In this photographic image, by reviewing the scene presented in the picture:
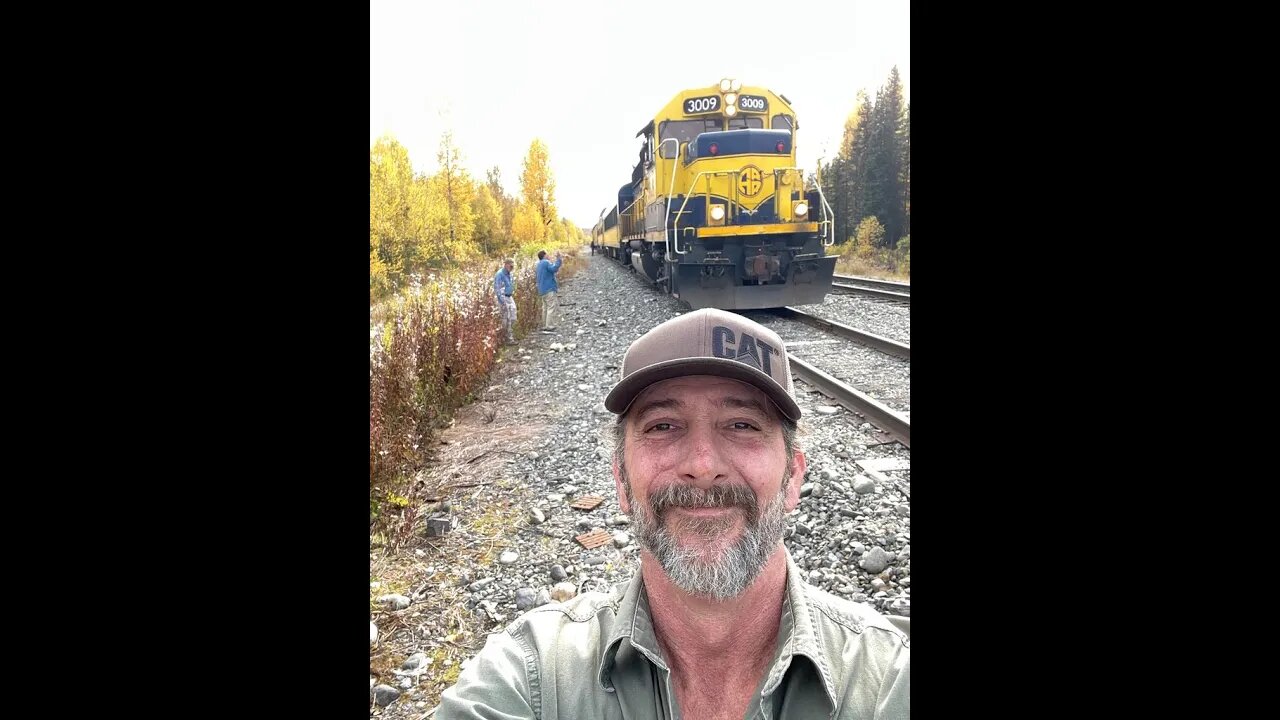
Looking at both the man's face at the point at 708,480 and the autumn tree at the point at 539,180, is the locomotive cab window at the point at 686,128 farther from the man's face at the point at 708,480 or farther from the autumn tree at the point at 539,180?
the autumn tree at the point at 539,180

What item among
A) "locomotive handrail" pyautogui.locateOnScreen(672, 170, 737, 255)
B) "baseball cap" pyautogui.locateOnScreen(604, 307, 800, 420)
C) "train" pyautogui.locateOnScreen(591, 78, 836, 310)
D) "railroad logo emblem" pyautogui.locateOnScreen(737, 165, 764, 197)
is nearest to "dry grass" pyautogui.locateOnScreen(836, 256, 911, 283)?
"train" pyautogui.locateOnScreen(591, 78, 836, 310)

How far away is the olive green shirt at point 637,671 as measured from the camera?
54.9 inches

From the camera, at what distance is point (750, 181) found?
36.0 ft

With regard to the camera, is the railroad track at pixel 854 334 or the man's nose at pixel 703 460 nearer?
the man's nose at pixel 703 460

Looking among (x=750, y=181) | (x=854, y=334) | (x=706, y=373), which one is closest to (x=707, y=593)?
(x=706, y=373)

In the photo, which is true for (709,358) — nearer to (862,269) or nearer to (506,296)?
(506,296)

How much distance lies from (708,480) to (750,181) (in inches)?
393

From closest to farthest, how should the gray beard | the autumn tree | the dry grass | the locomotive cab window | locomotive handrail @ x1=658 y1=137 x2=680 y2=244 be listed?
the gray beard, locomotive handrail @ x1=658 y1=137 x2=680 y2=244, the locomotive cab window, the dry grass, the autumn tree

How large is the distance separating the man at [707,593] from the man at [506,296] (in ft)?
29.3

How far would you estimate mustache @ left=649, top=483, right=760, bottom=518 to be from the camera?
1.62 metres

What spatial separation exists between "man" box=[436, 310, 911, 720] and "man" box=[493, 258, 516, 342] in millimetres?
8944

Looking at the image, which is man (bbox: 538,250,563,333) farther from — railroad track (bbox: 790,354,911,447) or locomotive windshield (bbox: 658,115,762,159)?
railroad track (bbox: 790,354,911,447)

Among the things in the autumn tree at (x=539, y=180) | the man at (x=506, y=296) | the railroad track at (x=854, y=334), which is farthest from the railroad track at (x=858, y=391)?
the autumn tree at (x=539, y=180)
